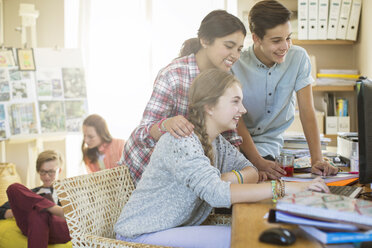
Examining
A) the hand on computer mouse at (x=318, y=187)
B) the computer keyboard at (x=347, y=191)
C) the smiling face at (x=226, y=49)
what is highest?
the smiling face at (x=226, y=49)

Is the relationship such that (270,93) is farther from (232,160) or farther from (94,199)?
(94,199)

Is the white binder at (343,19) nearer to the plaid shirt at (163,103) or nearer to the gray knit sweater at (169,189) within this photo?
the plaid shirt at (163,103)

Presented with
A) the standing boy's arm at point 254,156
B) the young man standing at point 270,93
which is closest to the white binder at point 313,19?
the young man standing at point 270,93

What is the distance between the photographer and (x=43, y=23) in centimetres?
412

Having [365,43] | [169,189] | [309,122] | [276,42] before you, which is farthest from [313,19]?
[169,189]

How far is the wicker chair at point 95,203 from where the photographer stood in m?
1.30

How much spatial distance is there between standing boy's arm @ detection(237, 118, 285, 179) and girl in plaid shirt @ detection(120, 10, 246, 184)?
0.09 metres

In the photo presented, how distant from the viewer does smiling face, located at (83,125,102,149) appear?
3.38 m

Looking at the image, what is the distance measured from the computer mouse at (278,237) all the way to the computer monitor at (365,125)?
1.67 feet

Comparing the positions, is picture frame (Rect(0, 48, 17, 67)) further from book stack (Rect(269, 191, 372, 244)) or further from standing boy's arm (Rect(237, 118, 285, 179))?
A: book stack (Rect(269, 191, 372, 244))

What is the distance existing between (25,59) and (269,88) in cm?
240

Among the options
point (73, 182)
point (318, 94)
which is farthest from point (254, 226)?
point (318, 94)

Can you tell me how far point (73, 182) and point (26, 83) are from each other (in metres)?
2.50

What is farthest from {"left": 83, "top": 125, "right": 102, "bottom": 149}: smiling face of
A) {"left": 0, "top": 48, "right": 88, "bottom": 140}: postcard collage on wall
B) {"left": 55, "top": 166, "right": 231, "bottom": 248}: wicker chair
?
{"left": 55, "top": 166, "right": 231, "bottom": 248}: wicker chair
